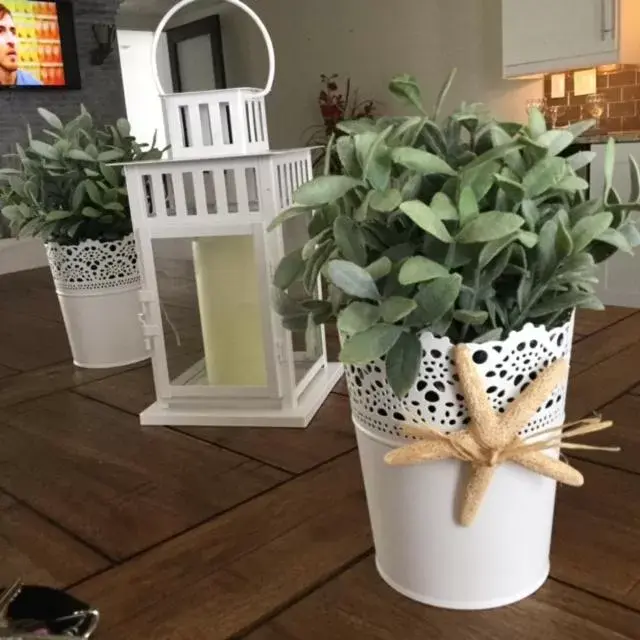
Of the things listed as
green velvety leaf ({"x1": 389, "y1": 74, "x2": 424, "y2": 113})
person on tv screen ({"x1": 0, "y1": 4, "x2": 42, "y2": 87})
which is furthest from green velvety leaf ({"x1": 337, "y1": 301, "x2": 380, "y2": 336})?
person on tv screen ({"x1": 0, "y1": 4, "x2": 42, "y2": 87})

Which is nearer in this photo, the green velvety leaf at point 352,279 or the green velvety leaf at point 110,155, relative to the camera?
the green velvety leaf at point 352,279

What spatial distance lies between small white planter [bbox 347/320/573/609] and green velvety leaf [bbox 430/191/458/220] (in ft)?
0.41

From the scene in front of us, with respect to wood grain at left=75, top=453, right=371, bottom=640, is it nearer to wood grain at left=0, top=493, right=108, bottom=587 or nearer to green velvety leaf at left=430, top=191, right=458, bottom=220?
wood grain at left=0, top=493, right=108, bottom=587

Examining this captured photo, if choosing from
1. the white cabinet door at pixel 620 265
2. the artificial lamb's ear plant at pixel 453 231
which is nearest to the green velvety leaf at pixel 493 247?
the artificial lamb's ear plant at pixel 453 231

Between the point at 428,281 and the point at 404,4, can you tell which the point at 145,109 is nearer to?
the point at 404,4

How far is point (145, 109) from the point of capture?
721cm

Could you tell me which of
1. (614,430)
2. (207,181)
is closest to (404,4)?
(207,181)

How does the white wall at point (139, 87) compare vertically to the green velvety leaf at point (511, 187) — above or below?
above

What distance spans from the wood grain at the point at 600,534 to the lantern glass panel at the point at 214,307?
1.84ft

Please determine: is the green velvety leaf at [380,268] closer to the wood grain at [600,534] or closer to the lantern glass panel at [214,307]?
the wood grain at [600,534]

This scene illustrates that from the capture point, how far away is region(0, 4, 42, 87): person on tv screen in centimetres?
452

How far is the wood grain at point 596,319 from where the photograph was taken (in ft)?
5.31

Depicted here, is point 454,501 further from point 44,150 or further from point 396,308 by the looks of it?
point 44,150

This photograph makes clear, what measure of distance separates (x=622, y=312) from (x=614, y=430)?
684 millimetres
